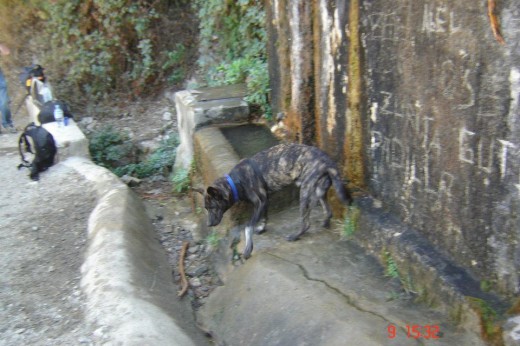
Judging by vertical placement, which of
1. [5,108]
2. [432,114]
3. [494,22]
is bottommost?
[5,108]

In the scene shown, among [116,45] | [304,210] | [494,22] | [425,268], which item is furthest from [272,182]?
[116,45]

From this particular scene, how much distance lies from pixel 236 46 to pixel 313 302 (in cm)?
607

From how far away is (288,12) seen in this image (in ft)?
18.5

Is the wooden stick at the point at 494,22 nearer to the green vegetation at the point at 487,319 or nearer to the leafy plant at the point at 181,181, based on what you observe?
the green vegetation at the point at 487,319

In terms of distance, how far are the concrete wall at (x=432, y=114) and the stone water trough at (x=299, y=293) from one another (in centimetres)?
45

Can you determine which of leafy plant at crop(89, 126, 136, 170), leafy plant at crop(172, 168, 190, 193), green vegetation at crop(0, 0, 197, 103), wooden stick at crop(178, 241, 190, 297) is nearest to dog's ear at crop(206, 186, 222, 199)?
wooden stick at crop(178, 241, 190, 297)

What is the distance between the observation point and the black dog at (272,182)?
442 centimetres

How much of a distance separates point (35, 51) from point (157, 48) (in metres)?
2.90

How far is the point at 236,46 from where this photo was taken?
894 centimetres

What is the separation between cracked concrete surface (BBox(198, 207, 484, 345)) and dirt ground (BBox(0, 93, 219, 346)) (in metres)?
0.78

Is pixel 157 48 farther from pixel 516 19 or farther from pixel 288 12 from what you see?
pixel 516 19

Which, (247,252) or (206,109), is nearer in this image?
(247,252)

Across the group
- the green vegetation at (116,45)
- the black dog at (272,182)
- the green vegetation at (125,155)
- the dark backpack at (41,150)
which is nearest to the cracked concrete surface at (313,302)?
the black dog at (272,182)

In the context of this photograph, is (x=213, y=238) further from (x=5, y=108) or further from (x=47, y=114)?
(x=5, y=108)
